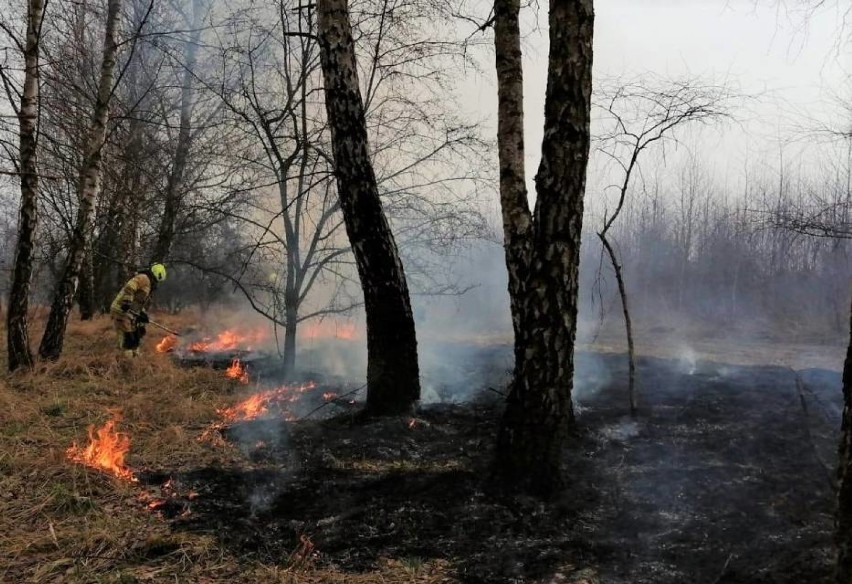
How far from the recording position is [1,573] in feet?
10.1

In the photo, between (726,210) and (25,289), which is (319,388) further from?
(726,210)

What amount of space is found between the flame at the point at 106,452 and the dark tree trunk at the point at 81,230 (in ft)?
12.2

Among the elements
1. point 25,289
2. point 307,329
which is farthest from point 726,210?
point 25,289

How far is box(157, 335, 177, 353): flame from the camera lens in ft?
36.8

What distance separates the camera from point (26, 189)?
7.23m

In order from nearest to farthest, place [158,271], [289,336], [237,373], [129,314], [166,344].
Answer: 1. [237,373]
2. [289,336]
3. [129,314]
4. [158,271]
5. [166,344]

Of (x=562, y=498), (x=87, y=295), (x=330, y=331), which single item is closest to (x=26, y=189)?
(x=562, y=498)

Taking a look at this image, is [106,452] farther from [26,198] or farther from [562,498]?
[26,198]

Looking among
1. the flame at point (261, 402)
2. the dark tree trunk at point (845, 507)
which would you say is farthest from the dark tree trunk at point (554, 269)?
the flame at point (261, 402)

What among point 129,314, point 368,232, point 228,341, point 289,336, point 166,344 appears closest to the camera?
point 368,232

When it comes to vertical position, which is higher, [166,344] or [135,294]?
[135,294]

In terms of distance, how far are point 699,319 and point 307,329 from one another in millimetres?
16743

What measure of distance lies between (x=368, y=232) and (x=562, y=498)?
3177 millimetres

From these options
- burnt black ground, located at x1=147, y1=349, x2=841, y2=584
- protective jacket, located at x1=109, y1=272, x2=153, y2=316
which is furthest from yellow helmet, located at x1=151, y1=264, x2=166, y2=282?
burnt black ground, located at x1=147, y1=349, x2=841, y2=584
